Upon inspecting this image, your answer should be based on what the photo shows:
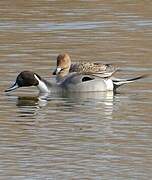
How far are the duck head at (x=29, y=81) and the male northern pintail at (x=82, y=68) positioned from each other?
0.55 metres

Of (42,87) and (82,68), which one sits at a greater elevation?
(82,68)

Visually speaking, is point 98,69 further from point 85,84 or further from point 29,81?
point 29,81

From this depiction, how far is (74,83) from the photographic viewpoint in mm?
16641

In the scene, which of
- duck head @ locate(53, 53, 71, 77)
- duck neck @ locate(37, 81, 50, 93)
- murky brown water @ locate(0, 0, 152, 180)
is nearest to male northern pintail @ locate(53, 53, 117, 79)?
duck head @ locate(53, 53, 71, 77)

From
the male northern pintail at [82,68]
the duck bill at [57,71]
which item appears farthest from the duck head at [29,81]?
the duck bill at [57,71]

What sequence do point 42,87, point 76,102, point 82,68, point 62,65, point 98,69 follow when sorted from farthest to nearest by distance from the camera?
1. point 62,65
2. point 82,68
3. point 98,69
4. point 42,87
5. point 76,102

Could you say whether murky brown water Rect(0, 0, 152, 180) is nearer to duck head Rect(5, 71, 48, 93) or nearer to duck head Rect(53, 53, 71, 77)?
duck head Rect(5, 71, 48, 93)

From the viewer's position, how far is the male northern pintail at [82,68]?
16719 millimetres

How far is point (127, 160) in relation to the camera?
38.3ft

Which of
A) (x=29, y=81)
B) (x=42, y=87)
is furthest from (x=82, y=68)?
(x=29, y=81)

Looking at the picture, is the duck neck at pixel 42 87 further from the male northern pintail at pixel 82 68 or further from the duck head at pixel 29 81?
the male northern pintail at pixel 82 68

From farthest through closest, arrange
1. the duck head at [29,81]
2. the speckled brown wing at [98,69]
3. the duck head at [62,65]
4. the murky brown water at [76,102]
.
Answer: the duck head at [62,65] → the speckled brown wing at [98,69] → the duck head at [29,81] → the murky brown water at [76,102]

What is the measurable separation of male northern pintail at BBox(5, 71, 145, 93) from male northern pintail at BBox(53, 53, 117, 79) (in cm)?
9

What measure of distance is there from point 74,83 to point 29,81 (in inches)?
23.9
